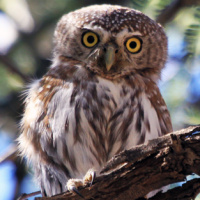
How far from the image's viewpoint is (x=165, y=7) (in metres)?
3.47

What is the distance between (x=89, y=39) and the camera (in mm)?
3146

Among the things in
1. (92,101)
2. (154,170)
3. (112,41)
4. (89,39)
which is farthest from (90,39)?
(154,170)

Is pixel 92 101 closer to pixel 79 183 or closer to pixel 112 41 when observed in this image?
pixel 112 41

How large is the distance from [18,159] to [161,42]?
1.63 meters

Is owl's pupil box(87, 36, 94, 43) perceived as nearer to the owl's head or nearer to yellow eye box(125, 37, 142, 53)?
the owl's head

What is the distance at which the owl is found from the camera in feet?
9.19

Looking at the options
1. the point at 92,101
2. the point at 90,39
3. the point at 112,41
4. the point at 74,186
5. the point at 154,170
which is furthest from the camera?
the point at 90,39

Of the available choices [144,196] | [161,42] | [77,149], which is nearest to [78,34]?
[161,42]

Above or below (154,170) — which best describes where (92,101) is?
above

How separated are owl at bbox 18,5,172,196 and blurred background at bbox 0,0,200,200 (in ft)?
1.08

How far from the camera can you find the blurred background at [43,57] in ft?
11.4

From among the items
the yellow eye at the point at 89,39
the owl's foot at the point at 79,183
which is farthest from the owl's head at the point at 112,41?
the owl's foot at the point at 79,183

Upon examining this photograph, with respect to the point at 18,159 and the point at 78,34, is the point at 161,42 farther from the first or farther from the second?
the point at 18,159

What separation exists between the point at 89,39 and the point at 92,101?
571 millimetres
